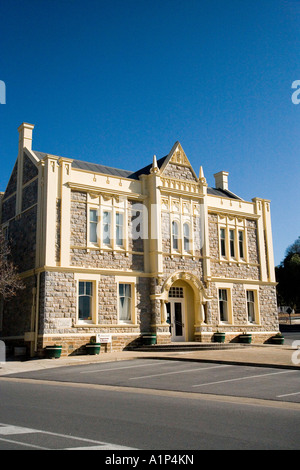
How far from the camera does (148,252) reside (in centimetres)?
2733

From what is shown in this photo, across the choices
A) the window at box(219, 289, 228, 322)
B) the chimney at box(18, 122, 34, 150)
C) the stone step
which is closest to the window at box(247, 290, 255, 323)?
the window at box(219, 289, 228, 322)

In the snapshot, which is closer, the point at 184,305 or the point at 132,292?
the point at 132,292

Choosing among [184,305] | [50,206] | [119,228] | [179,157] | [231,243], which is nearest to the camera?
[50,206]

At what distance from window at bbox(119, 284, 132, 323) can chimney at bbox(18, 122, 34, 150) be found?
32.2 feet

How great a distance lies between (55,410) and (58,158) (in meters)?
17.9

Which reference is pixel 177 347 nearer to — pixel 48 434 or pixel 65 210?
pixel 65 210

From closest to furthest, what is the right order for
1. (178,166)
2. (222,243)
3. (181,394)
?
(181,394)
(178,166)
(222,243)

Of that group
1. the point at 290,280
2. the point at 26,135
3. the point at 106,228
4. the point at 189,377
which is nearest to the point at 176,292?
the point at 106,228

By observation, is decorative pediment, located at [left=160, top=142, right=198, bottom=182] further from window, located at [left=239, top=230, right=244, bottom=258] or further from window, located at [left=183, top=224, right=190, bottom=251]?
window, located at [left=239, top=230, right=244, bottom=258]

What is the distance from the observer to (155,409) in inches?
371

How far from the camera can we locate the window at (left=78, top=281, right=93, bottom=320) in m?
24.6

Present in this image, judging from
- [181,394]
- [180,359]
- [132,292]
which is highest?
[132,292]

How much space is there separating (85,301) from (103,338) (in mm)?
2082
